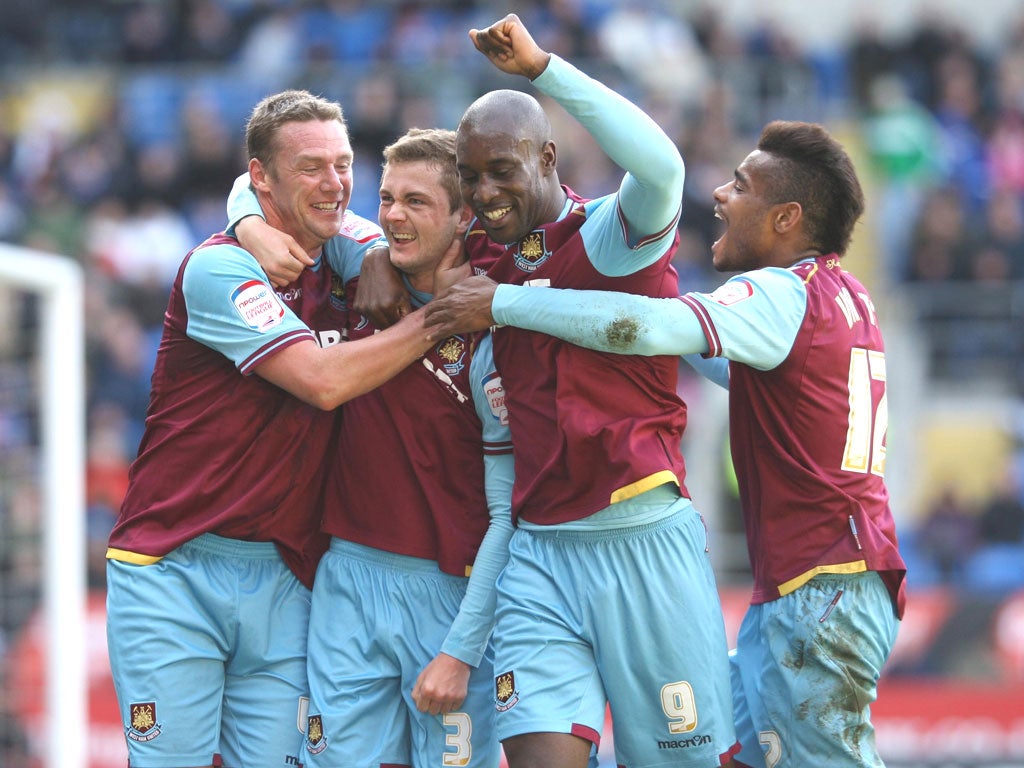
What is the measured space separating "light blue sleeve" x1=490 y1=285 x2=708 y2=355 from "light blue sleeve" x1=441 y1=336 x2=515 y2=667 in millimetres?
406

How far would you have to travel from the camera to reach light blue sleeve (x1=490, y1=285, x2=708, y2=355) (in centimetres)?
468

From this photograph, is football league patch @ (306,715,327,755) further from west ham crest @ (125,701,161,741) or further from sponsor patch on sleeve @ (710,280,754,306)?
sponsor patch on sleeve @ (710,280,754,306)

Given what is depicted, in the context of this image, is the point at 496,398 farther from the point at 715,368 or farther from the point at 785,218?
the point at 785,218

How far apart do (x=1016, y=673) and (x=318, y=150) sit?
710cm

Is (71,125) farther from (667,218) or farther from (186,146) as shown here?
(667,218)

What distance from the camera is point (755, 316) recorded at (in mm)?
4781

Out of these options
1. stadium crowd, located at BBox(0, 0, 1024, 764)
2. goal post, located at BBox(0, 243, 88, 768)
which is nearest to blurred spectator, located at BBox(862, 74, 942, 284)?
stadium crowd, located at BBox(0, 0, 1024, 764)

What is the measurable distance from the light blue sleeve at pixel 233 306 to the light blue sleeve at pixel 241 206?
0.21 metres

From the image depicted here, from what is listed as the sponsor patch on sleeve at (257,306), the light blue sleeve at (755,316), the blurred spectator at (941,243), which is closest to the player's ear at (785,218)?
the light blue sleeve at (755,316)

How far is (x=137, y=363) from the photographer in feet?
43.5

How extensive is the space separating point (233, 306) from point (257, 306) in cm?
8

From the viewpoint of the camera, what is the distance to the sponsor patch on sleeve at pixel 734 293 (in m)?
4.79

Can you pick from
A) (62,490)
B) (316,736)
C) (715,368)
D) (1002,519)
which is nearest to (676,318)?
(715,368)

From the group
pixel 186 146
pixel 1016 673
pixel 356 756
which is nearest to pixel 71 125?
pixel 186 146
